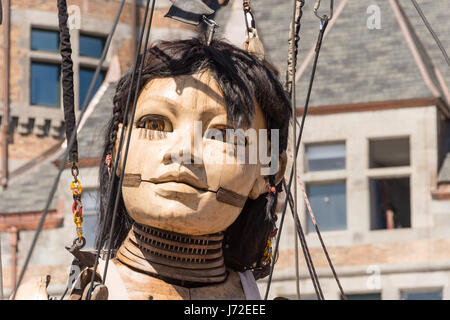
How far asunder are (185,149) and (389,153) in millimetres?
16568

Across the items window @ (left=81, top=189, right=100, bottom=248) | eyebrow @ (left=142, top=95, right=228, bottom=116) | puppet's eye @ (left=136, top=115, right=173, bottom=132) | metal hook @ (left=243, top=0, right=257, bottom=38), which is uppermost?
metal hook @ (left=243, top=0, right=257, bottom=38)

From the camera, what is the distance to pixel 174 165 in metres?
6.59

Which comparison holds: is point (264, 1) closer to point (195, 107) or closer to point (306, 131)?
point (306, 131)

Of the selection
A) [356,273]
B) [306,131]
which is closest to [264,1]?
[306,131]

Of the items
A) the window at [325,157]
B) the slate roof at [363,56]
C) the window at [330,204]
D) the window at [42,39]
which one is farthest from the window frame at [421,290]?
the window at [42,39]

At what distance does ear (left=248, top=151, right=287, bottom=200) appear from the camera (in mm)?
6988

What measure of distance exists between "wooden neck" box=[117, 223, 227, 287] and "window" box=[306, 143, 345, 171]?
15.2 metres

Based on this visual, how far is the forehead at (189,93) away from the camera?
6.68 metres

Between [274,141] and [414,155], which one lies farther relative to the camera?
[414,155]

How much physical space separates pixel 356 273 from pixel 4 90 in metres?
7.07

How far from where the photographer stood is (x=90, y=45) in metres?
26.0

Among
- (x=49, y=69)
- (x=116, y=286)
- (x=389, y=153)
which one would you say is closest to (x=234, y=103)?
(x=116, y=286)

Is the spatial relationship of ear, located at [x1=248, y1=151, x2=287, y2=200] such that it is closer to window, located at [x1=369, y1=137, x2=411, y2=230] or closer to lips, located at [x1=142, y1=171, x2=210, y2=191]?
lips, located at [x1=142, y1=171, x2=210, y2=191]
